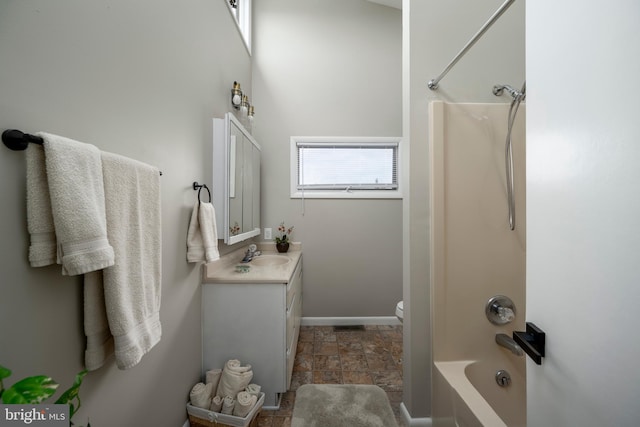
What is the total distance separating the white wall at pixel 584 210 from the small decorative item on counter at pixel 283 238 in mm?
2043

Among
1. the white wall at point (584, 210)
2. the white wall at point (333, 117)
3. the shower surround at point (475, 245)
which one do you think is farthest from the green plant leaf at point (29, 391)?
the white wall at point (333, 117)

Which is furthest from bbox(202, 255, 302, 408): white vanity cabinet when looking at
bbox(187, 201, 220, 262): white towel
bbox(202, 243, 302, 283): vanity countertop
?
bbox(187, 201, 220, 262): white towel

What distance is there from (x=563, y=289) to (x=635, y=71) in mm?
413

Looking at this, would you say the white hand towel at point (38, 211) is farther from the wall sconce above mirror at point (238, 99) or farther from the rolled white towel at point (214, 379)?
the wall sconce above mirror at point (238, 99)

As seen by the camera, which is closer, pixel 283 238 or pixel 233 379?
pixel 233 379

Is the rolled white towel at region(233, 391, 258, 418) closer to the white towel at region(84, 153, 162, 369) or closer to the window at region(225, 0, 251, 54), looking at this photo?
the white towel at region(84, 153, 162, 369)

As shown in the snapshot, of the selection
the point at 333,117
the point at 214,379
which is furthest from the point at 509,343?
the point at 333,117

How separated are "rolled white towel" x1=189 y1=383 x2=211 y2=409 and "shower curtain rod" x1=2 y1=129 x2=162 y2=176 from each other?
1.34m

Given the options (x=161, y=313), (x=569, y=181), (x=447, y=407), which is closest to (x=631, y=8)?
(x=569, y=181)

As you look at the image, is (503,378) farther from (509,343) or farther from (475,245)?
(475,245)

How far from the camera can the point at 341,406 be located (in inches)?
56.8

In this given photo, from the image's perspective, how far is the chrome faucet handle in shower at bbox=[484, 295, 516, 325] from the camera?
1245mm

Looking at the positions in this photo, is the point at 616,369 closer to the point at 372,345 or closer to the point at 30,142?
the point at 30,142

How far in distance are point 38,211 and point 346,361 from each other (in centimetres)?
205
